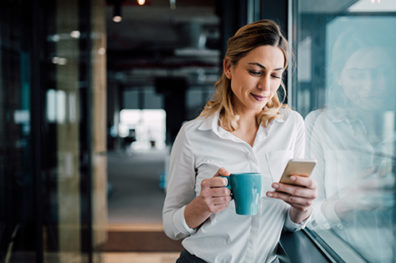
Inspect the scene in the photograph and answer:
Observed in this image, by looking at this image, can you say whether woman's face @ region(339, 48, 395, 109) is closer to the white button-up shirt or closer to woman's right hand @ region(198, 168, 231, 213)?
the white button-up shirt

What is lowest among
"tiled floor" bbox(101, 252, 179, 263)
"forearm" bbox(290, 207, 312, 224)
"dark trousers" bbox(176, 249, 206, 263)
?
"tiled floor" bbox(101, 252, 179, 263)

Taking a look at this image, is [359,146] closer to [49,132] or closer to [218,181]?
[218,181]

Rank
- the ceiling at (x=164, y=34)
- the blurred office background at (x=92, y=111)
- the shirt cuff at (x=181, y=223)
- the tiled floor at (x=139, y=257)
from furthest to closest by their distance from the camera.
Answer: the ceiling at (x=164, y=34), the tiled floor at (x=139, y=257), the shirt cuff at (x=181, y=223), the blurred office background at (x=92, y=111)

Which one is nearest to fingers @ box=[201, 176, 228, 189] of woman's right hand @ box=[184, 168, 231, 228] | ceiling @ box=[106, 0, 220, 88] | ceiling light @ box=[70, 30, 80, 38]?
woman's right hand @ box=[184, 168, 231, 228]

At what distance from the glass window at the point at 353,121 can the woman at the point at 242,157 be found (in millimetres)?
130

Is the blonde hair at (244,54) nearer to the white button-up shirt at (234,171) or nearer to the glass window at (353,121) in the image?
the white button-up shirt at (234,171)

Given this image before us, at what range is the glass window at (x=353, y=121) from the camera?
83 centimetres

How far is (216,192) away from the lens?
102cm

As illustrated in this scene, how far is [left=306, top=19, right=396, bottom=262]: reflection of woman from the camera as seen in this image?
2.76 ft

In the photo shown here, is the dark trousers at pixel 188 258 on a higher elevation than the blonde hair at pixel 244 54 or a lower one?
lower

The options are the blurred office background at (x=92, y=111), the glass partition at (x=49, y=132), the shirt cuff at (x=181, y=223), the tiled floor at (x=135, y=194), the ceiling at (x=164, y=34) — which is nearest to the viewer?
the blurred office background at (x=92, y=111)

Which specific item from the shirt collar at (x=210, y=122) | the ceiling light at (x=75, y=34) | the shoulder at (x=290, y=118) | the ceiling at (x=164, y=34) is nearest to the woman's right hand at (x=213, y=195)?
the shirt collar at (x=210, y=122)

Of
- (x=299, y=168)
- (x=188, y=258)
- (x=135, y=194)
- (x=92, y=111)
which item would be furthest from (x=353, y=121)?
(x=135, y=194)

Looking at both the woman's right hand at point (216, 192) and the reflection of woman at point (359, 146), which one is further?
the woman's right hand at point (216, 192)
